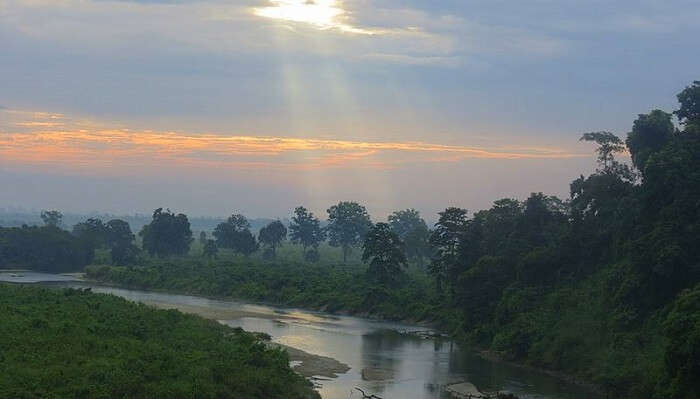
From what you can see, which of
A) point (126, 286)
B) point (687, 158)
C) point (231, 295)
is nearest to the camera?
point (687, 158)

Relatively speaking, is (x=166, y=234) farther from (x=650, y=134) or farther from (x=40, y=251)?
(x=650, y=134)

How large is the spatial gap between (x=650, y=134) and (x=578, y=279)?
491 inches

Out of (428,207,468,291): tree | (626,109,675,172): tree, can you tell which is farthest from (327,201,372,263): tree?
(626,109,675,172): tree

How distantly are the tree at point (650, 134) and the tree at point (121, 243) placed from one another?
87737 millimetres

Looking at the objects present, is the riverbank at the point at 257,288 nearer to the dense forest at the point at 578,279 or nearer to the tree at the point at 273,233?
the dense forest at the point at 578,279

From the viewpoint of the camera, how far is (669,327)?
3462cm

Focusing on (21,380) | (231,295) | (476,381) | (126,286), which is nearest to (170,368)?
(21,380)

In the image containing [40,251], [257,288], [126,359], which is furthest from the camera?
[40,251]

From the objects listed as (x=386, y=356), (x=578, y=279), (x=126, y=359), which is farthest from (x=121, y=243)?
(x=126, y=359)

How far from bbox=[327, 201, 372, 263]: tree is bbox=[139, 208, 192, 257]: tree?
92.7 ft

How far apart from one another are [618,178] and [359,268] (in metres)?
59.1

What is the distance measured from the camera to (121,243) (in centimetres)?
13512

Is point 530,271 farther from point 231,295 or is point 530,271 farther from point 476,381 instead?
point 231,295

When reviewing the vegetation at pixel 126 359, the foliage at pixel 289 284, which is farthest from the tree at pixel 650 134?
the vegetation at pixel 126 359
